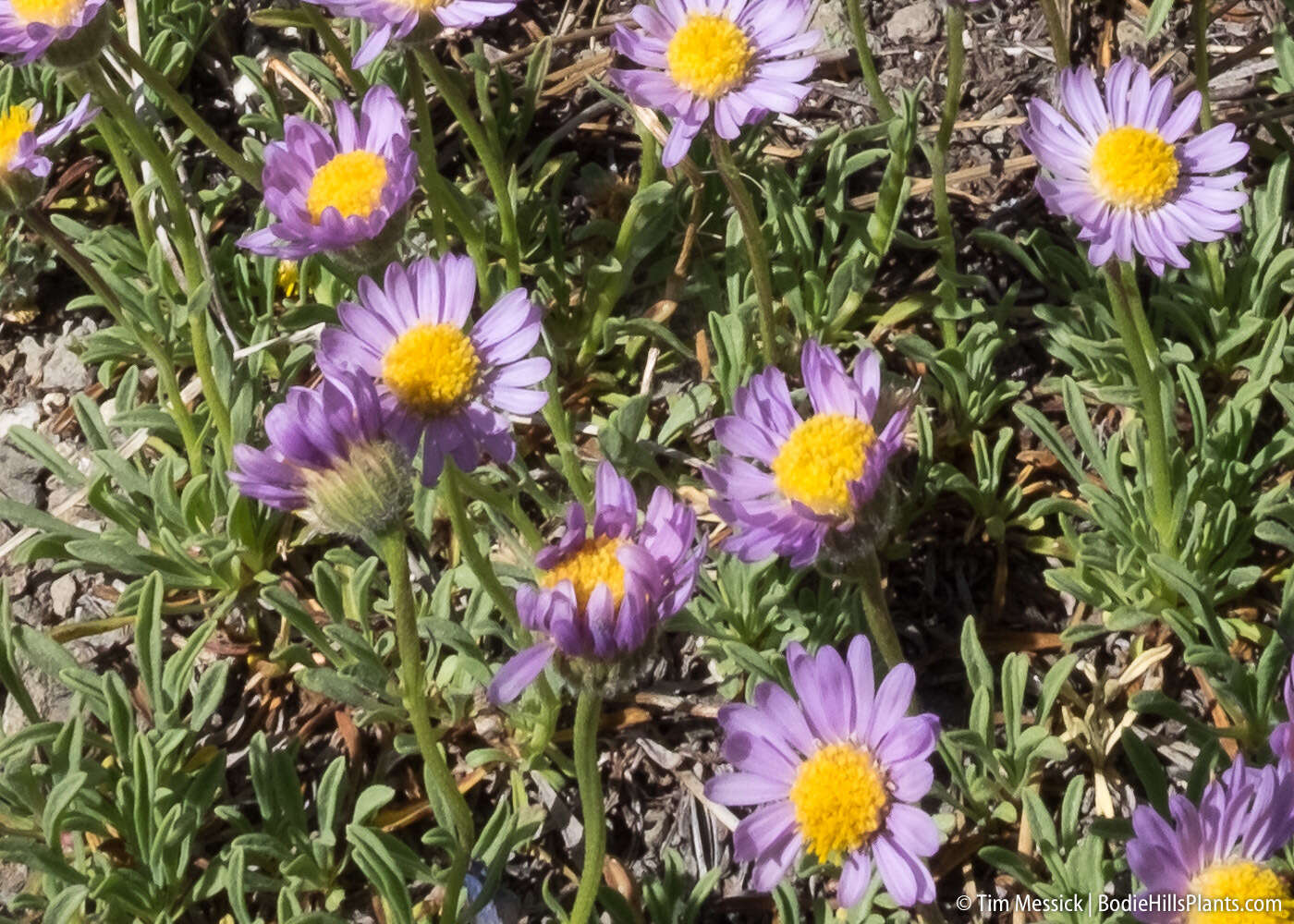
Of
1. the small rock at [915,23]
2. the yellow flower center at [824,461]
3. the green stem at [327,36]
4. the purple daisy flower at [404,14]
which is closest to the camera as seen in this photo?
the yellow flower center at [824,461]

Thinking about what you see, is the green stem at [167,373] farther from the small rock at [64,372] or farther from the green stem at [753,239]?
the green stem at [753,239]

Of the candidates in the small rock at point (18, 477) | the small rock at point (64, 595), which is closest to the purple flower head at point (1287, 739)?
the small rock at point (64, 595)

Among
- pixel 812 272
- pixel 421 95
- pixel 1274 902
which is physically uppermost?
pixel 421 95

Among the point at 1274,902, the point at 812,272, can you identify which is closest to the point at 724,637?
the point at 812,272

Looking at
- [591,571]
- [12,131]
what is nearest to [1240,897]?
[591,571]

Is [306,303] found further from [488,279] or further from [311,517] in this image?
[311,517]

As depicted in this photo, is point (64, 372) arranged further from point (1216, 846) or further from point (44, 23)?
point (1216, 846)
